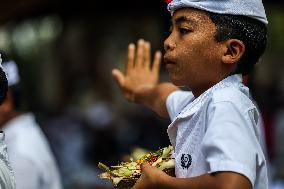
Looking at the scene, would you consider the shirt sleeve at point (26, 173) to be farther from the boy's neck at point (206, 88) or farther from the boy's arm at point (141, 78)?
the boy's neck at point (206, 88)

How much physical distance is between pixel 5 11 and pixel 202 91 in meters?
7.69

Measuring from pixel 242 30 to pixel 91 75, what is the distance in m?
14.2

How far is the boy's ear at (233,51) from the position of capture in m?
2.87

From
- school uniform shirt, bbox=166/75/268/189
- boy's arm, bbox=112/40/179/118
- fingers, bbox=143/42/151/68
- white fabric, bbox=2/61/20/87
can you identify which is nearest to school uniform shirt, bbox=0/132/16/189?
school uniform shirt, bbox=166/75/268/189

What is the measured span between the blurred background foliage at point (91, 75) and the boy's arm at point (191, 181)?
622 centimetres

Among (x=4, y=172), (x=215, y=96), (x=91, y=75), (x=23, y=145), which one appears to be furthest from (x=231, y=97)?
(x=91, y=75)

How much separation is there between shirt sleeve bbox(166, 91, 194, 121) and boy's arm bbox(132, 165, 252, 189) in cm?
84

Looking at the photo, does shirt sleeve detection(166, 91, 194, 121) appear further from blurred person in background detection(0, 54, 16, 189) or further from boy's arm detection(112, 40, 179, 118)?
blurred person in background detection(0, 54, 16, 189)

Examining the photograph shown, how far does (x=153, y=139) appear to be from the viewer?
10.9 meters

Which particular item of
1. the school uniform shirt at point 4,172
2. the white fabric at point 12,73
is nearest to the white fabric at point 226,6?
the school uniform shirt at point 4,172

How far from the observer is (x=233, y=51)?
2891mm

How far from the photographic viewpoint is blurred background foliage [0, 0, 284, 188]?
11219mm

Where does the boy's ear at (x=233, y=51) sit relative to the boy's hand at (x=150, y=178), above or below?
above

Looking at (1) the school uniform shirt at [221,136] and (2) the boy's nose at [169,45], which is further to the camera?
(2) the boy's nose at [169,45]
